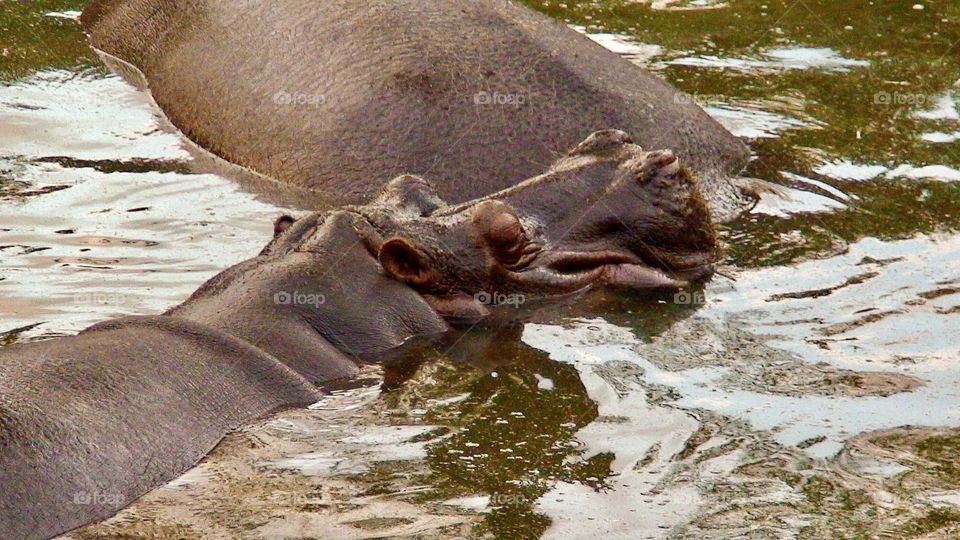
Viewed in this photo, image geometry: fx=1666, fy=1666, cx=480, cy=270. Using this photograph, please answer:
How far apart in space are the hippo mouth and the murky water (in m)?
0.09

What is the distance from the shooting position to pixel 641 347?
5590 mm

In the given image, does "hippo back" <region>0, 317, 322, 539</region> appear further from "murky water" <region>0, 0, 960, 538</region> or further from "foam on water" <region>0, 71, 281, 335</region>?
"foam on water" <region>0, 71, 281, 335</region>

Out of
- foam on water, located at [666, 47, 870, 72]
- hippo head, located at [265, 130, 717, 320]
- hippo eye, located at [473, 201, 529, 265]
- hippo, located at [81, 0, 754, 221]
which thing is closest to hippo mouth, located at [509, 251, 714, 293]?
hippo head, located at [265, 130, 717, 320]

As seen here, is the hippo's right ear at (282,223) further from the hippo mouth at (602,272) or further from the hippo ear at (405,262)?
the hippo mouth at (602,272)

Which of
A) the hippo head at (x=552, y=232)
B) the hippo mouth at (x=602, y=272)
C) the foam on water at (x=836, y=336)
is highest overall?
the hippo head at (x=552, y=232)

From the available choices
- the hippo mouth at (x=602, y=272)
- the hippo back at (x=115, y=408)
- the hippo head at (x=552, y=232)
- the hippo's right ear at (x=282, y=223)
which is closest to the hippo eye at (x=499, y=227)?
the hippo head at (x=552, y=232)

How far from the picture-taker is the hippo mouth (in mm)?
5902

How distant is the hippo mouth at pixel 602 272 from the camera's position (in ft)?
19.4

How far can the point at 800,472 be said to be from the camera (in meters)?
4.61

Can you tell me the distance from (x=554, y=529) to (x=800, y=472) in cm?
81

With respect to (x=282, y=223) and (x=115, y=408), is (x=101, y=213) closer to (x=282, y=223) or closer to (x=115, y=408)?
(x=282, y=223)

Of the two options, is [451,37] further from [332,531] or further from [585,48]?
[332,531]

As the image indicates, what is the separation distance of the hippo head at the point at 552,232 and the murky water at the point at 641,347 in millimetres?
134

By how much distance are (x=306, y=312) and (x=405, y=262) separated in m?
0.49
